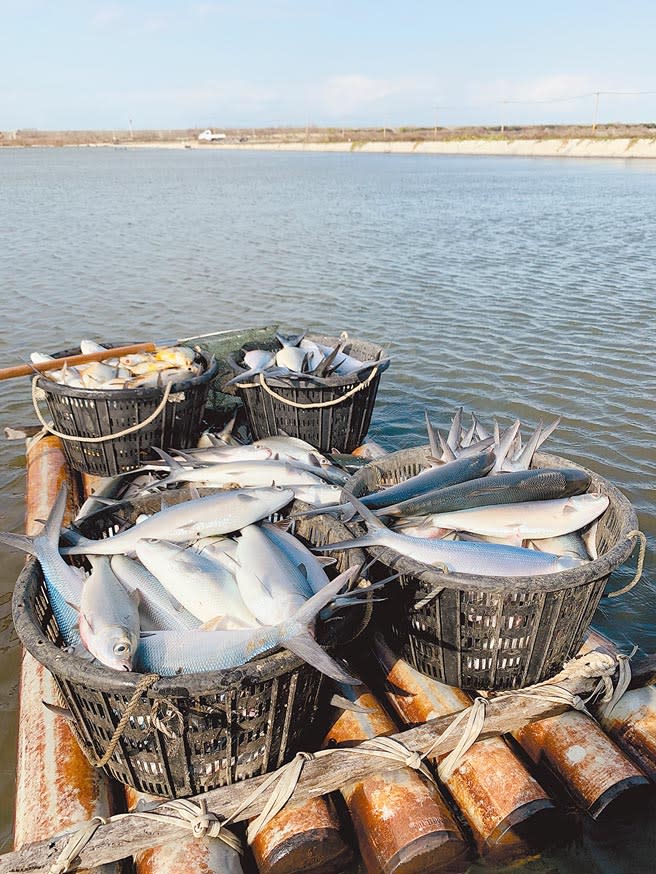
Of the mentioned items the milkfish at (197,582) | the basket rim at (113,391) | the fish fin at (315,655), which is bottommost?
the milkfish at (197,582)

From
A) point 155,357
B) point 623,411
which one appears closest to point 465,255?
point 623,411

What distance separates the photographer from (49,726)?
295 centimetres

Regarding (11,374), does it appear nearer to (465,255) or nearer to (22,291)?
(22,291)

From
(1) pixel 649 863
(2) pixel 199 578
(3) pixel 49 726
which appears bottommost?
(1) pixel 649 863

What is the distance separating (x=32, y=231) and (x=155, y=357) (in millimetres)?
18355

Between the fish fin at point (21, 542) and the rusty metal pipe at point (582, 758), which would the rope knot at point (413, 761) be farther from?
the fish fin at point (21, 542)

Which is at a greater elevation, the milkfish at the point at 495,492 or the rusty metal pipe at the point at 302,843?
the milkfish at the point at 495,492

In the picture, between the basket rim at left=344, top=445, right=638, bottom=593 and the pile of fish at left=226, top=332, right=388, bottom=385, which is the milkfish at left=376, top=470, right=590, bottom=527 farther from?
the pile of fish at left=226, top=332, right=388, bottom=385

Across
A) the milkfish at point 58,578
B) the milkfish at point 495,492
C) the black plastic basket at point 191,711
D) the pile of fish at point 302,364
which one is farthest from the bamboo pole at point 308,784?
the pile of fish at point 302,364

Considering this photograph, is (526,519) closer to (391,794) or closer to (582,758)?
(582,758)

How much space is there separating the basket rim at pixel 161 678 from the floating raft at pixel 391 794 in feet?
1.72

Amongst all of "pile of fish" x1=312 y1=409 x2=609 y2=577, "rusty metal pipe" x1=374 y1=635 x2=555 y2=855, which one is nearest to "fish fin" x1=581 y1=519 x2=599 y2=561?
"pile of fish" x1=312 y1=409 x2=609 y2=577

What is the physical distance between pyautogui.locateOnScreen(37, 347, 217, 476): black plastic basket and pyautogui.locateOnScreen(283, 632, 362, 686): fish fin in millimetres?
2965

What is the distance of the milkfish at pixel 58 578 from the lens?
114 inches
